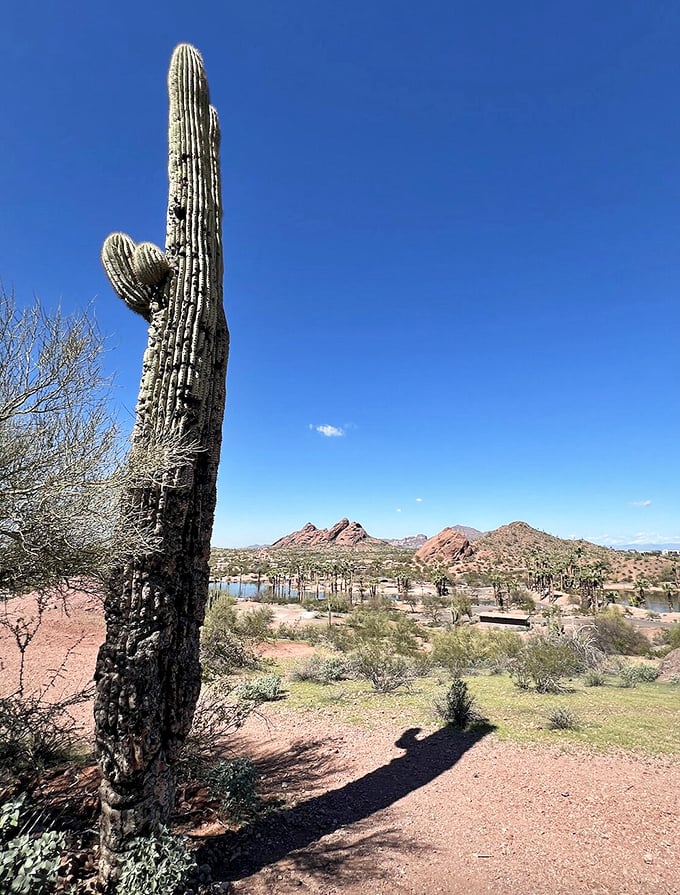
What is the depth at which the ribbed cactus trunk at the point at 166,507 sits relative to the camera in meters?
3.66

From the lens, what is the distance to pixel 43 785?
16.4 ft

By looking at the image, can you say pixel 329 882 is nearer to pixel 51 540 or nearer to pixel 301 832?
pixel 301 832

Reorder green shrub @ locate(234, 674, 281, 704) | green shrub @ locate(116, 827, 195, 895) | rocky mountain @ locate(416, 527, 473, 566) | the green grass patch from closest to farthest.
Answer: green shrub @ locate(116, 827, 195, 895), the green grass patch, green shrub @ locate(234, 674, 281, 704), rocky mountain @ locate(416, 527, 473, 566)

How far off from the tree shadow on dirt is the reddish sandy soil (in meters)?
0.02

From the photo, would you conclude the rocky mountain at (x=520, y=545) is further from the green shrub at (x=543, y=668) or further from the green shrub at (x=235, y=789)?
the green shrub at (x=235, y=789)

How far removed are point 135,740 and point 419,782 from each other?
4.10 meters

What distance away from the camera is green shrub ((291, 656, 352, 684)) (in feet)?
38.3

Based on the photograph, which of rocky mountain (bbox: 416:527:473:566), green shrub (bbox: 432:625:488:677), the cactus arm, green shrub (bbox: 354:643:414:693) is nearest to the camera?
the cactus arm

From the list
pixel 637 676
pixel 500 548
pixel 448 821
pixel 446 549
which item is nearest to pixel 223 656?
pixel 448 821

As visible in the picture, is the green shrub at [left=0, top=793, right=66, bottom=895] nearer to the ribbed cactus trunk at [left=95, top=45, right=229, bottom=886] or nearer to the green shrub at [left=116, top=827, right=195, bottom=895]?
the green shrub at [left=116, top=827, right=195, bottom=895]

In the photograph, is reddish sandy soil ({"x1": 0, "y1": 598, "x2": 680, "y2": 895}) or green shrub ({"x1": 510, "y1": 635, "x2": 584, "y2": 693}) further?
green shrub ({"x1": 510, "y1": 635, "x2": 584, "y2": 693})

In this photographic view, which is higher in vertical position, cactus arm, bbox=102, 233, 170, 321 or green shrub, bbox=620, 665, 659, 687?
cactus arm, bbox=102, 233, 170, 321

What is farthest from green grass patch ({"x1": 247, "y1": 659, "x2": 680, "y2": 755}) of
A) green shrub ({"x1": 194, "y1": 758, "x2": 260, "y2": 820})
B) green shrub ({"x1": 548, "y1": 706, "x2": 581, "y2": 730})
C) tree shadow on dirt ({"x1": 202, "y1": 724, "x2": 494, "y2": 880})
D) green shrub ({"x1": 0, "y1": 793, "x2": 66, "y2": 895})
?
green shrub ({"x1": 0, "y1": 793, "x2": 66, "y2": 895})

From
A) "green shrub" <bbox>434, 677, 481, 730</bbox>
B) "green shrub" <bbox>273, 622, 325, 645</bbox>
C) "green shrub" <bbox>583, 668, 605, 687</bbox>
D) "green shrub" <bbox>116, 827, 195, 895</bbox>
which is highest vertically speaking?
"green shrub" <bbox>116, 827, 195, 895</bbox>
